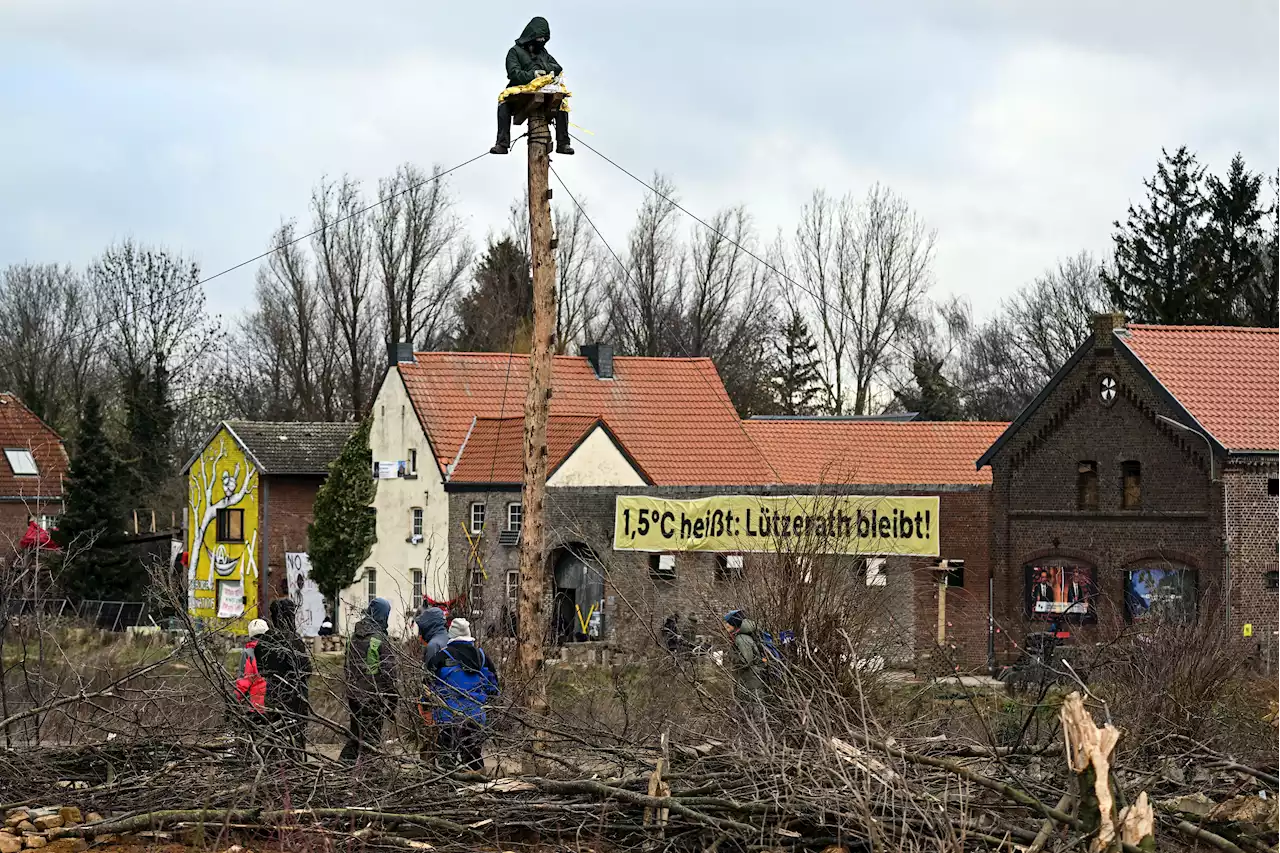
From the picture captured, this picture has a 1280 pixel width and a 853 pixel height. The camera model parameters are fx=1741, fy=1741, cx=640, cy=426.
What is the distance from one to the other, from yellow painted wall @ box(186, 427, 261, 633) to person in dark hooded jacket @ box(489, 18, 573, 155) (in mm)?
35986

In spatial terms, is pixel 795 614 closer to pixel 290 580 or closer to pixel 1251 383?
pixel 1251 383

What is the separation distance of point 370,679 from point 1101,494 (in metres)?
27.1

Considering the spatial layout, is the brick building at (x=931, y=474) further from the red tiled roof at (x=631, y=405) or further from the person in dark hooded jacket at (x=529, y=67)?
the person in dark hooded jacket at (x=529, y=67)

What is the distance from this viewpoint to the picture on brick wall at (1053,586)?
38031 mm

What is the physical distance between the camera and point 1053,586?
3862cm

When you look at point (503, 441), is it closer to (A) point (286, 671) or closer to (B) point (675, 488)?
(B) point (675, 488)

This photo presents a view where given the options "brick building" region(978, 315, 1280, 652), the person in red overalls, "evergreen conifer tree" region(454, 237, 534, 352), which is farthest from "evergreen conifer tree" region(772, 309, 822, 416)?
the person in red overalls

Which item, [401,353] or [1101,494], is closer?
[1101,494]

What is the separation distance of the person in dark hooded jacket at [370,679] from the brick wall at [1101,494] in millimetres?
22867

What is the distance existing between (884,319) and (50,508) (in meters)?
33.6

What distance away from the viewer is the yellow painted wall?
53.5m

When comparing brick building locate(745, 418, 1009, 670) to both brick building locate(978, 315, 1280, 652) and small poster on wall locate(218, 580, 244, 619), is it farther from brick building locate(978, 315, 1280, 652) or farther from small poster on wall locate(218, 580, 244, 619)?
small poster on wall locate(218, 580, 244, 619)

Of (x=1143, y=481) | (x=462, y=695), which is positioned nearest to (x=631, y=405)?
(x=1143, y=481)

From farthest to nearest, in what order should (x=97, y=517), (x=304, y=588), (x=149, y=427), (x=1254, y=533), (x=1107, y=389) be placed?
(x=149, y=427)
(x=97, y=517)
(x=304, y=588)
(x=1107, y=389)
(x=1254, y=533)
